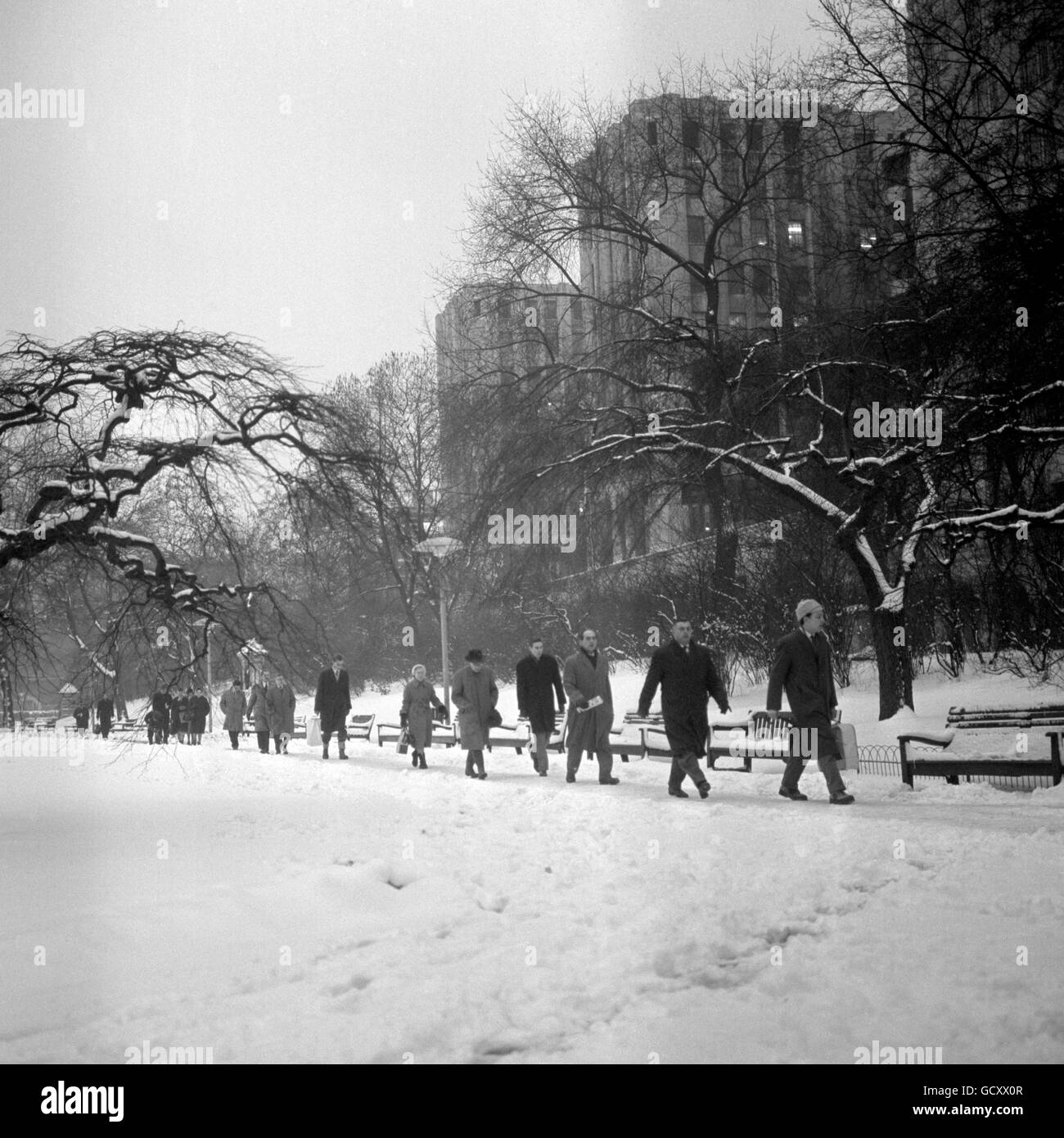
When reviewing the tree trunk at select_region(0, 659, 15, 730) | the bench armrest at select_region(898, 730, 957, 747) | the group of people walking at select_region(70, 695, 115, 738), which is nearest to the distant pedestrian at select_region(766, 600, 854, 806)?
A: the bench armrest at select_region(898, 730, 957, 747)

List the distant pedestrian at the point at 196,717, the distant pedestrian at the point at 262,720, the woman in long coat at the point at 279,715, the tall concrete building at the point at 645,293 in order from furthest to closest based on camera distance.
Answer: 1. the distant pedestrian at the point at 196,717
2. the distant pedestrian at the point at 262,720
3. the woman in long coat at the point at 279,715
4. the tall concrete building at the point at 645,293

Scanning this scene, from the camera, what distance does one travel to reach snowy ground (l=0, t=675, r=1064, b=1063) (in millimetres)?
5008

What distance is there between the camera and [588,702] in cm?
1595

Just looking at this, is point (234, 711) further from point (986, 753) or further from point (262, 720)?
point (986, 753)

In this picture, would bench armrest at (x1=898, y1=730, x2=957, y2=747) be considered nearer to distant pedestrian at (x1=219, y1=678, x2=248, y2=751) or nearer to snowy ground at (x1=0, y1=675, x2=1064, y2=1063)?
snowy ground at (x1=0, y1=675, x2=1064, y2=1063)

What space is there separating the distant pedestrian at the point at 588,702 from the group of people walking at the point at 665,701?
0.5 inches

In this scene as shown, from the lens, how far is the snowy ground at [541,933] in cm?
501

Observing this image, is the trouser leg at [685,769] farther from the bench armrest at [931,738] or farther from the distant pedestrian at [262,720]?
the distant pedestrian at [262,720]

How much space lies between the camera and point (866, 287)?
66.0 feet

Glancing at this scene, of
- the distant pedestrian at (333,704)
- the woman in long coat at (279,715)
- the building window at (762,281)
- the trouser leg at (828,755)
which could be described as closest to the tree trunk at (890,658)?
the trouser leg at (828,755)

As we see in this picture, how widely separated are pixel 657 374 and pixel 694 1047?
811 inches

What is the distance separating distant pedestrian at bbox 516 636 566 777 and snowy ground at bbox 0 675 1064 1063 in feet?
16.2

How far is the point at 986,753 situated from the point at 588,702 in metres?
4.62

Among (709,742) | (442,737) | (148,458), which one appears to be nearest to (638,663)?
(442,737)
